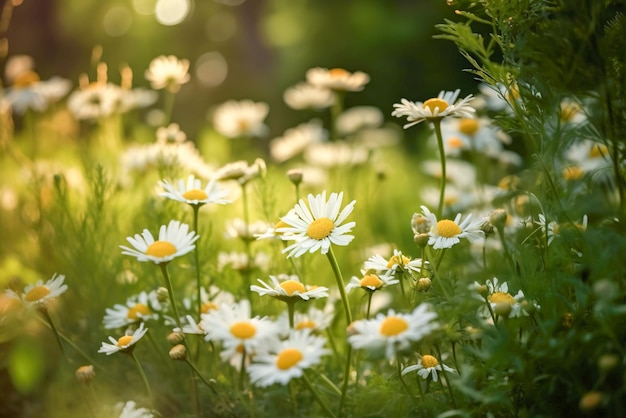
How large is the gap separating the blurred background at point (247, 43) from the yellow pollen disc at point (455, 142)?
1809mm

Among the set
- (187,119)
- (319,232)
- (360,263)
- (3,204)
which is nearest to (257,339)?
(319,232)

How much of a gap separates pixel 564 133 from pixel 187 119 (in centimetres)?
360

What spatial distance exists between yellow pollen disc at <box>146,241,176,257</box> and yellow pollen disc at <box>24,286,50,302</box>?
0.69ft

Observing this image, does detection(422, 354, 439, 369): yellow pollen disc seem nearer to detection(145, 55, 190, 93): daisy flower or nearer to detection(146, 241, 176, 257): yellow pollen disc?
detection(146, 241, 176, 257): yellow pollen disc

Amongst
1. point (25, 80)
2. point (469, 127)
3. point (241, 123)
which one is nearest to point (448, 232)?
point (469, 127)

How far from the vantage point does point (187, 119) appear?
432 cm

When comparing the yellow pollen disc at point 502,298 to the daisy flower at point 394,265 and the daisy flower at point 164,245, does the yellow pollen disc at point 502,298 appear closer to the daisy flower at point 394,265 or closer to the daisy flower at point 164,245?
the daisy flower at point 394,265

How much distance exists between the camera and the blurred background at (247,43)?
3.89m

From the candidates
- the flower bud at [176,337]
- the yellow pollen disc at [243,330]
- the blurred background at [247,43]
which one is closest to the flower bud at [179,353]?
the flower bud at [176,337]

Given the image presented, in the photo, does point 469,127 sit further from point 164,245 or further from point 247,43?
point 247,43

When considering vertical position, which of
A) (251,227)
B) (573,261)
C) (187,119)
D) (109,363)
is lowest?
(187,119)

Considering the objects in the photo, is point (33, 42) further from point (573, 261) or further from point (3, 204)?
point (573, 261)

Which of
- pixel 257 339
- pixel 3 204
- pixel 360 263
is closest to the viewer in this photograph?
pixel 257 339

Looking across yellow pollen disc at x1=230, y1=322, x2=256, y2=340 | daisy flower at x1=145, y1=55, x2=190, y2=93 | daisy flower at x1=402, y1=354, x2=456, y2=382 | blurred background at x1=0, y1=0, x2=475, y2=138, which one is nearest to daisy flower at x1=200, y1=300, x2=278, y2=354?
yellow pollen disc at x1=230, y1=322, x2=256, y2=340
